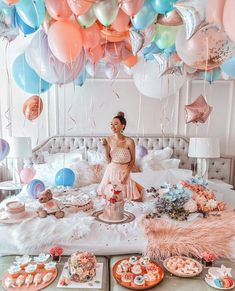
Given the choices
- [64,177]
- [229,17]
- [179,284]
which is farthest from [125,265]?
[229,17]

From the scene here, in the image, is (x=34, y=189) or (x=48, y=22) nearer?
(x=48, y=22)

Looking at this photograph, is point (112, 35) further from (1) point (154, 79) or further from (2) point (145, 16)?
(1) point (154, 79)

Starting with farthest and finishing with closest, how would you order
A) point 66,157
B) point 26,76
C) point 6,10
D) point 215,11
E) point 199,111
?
point 66,157 < point 199,111 < point 26,76 < point 6,10 < point 215,11

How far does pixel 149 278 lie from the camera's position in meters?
1.42

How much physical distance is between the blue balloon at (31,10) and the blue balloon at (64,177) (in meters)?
1.45

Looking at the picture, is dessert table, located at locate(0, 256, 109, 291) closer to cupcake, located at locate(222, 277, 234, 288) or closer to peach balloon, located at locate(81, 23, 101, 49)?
cupcake, located at locate(222, 277, 234, 288)

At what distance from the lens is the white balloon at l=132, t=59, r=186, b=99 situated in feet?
9.07

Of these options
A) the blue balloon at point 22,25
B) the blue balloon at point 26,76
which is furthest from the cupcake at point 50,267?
the blue balloon at point 22,25

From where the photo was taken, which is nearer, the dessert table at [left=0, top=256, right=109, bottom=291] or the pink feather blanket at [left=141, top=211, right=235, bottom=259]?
the dessert table at [left=0, top=256, right=109, bottom=291]

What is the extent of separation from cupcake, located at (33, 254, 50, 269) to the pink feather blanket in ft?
1.97

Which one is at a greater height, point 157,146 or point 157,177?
point 157,146

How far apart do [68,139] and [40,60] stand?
5.24ft

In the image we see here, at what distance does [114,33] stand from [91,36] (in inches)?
8.9

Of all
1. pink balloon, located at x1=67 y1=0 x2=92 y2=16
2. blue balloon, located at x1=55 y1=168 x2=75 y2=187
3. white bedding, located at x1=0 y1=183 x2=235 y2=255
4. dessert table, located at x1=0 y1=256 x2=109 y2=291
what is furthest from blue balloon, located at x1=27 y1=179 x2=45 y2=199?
pink balloon, located at x1=67 y1=0 x2=92 y2=16
